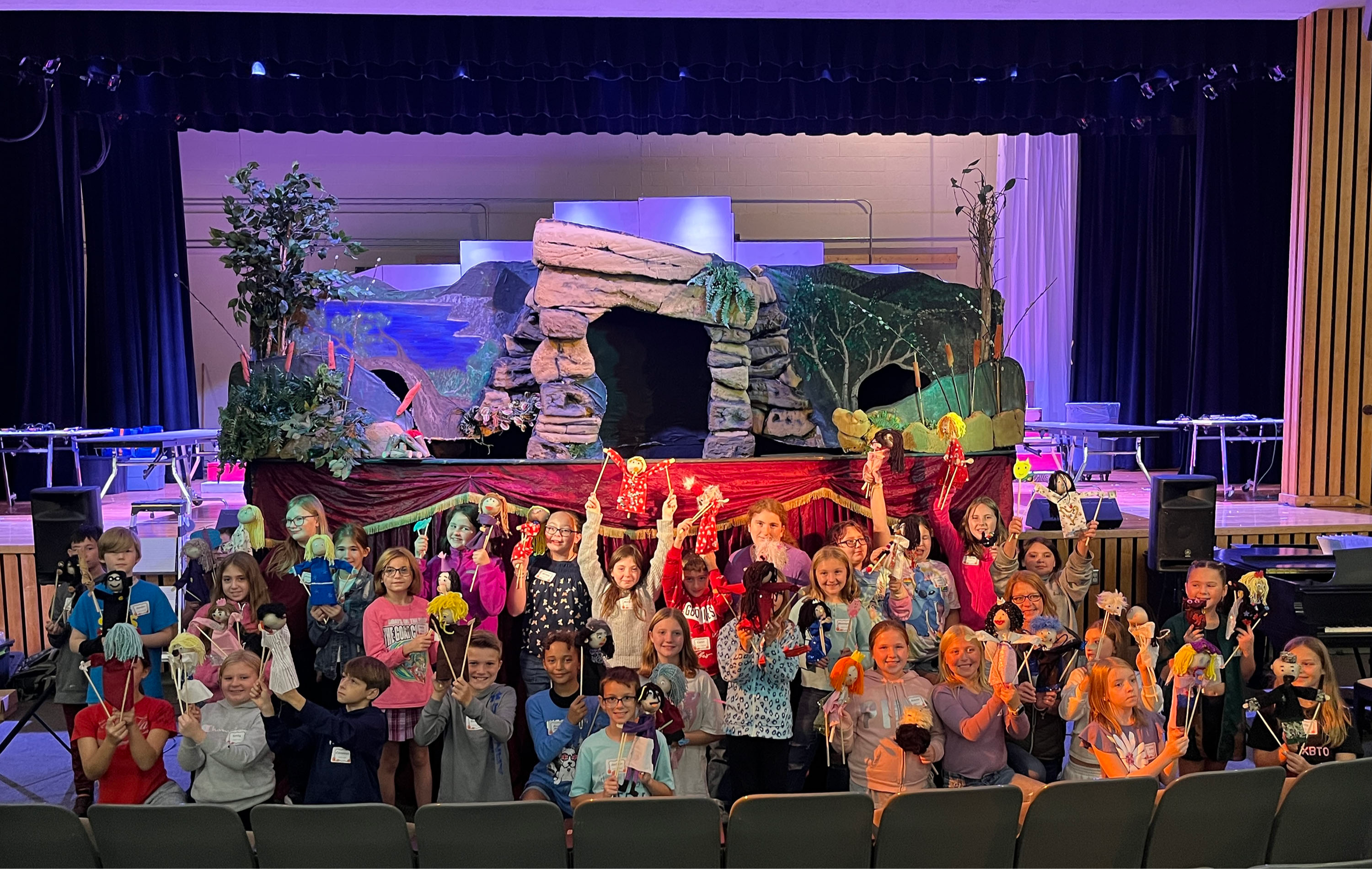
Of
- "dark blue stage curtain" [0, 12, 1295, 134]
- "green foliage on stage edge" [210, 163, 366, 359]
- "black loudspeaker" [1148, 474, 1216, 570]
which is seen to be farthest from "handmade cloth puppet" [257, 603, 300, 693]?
"dark blue stage curtain" [0, 12, 1295, 134]

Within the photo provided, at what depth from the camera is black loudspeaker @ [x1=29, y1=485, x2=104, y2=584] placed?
20.7ft

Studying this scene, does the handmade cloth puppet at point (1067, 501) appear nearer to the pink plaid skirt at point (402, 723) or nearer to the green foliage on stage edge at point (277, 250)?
the pink plaid skirt at point (402, 723)

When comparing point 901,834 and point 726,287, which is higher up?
point 726,287

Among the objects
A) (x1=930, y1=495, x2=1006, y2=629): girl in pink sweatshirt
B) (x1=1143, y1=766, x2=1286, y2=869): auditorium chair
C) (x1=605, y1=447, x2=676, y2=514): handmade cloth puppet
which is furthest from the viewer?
(x1=605, y1=447, x2=676, y2=514): handmade cloth puppet

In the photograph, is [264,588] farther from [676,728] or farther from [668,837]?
[668,837]

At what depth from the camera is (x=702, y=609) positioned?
4574 mm

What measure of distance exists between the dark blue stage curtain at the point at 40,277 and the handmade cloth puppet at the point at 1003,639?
32.4 feet

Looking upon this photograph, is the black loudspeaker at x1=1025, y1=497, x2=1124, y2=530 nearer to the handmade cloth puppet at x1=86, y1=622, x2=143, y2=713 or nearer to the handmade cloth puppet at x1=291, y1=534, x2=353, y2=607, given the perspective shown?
the handmade cloth puppet at x1=291, y1=534, x2=353, y2=607

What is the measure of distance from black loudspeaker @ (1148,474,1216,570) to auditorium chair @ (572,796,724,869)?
178 inches

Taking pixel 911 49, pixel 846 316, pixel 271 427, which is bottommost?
pixel 271 427

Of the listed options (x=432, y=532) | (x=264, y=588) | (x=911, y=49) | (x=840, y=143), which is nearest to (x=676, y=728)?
(x=264, y=588)

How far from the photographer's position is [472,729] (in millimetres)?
4070

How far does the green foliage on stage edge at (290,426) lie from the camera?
611 centimetres

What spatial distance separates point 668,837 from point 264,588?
250cm
